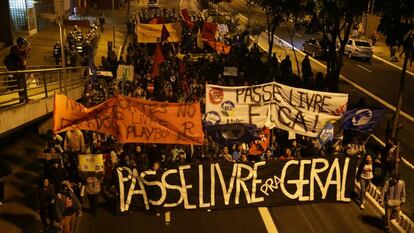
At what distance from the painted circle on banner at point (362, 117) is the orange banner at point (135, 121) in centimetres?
417

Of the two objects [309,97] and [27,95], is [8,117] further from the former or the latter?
[309,97]

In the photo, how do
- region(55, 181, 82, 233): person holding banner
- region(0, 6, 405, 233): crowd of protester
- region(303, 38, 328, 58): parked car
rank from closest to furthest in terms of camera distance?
region(55, 181, 82, 233): person holding banner
region(0, 6, 405, 233): crowd of protester
region(303, 38, 328, 58): parked car

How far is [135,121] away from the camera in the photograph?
11.4m

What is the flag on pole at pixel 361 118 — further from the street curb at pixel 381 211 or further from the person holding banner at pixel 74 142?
the person holding banner at pixel 74 142

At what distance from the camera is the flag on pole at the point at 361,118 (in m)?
12.9

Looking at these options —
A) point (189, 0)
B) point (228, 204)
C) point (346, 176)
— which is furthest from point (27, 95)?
point (189, 0)

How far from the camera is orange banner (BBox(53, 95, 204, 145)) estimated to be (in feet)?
37.1

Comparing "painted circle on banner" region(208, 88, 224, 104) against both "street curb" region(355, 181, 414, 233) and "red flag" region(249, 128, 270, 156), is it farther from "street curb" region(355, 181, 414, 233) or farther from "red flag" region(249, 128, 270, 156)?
"street curb" region(355, 181, 414, 233)

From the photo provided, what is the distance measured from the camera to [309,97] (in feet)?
41.9

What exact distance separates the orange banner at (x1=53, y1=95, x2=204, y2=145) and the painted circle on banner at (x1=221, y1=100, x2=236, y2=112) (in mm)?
1458

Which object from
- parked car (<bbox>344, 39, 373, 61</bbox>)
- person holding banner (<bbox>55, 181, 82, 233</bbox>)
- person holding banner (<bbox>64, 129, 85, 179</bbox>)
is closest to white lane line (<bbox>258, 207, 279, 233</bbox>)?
person holding banner (<bbox>55, 181, 82, 233</bbox>)

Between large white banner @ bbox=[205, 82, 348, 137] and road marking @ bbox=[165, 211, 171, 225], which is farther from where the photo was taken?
large white banner @ bbox=[205, 82, 348, 137]

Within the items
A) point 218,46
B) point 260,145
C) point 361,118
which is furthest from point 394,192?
point 218,46

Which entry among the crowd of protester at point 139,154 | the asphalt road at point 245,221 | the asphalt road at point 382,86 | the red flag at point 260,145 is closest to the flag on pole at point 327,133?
the crowd of protester at point 139,154
